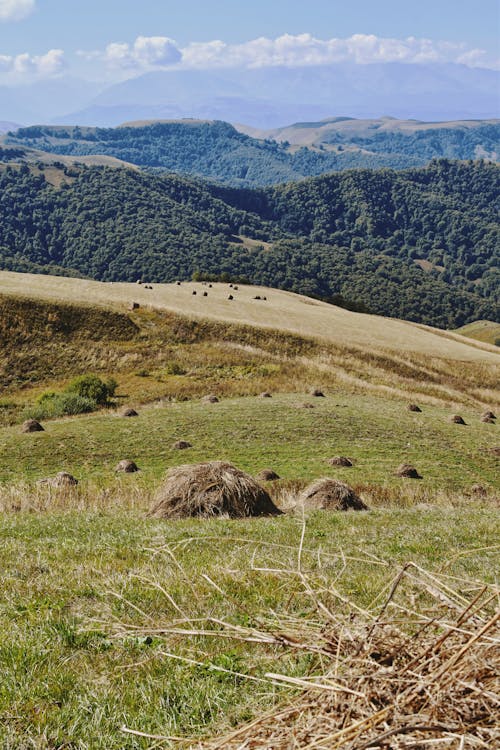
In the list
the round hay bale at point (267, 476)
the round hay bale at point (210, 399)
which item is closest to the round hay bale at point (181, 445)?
the round hay bale at point (267, 476)

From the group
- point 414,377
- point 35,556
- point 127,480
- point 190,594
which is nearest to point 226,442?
point 127,480

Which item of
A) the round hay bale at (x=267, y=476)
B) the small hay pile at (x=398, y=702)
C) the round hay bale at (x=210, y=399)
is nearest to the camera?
the small hay pile at (x=398, y=702)

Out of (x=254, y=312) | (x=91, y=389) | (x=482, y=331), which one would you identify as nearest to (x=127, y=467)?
(x=91, y=389)

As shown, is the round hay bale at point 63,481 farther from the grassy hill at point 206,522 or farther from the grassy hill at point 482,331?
the grassy hill at point 482,331

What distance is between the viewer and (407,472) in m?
23.8

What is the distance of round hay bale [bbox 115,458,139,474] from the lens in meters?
23.2

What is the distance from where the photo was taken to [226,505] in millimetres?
14828

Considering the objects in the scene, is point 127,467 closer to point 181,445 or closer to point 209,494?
point 181,445

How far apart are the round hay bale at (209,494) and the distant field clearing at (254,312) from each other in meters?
42.9

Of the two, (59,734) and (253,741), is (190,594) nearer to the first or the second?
(59,734)

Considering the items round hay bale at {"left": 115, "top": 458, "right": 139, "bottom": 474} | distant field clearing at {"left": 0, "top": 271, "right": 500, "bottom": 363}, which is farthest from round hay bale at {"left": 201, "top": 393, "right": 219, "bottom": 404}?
distant field clearing at {"left": 0, "top": 271, "right": 500, "bottom": 363}

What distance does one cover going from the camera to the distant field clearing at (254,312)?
5947 centimetres

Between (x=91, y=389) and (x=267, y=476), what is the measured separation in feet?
63.6

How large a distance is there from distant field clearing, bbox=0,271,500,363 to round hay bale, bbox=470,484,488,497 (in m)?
35.1
